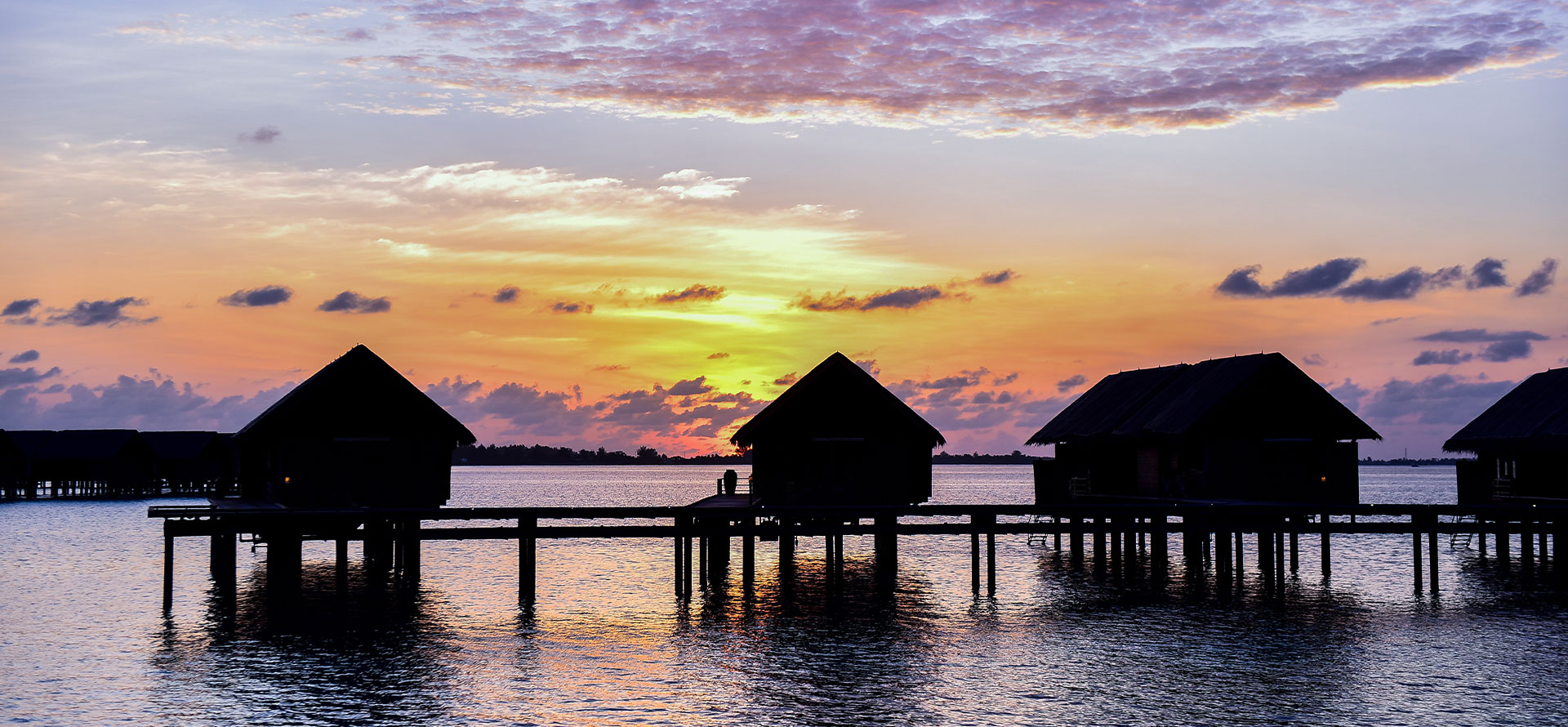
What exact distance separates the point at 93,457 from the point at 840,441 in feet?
285

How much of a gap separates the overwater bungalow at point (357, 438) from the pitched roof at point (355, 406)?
3cm

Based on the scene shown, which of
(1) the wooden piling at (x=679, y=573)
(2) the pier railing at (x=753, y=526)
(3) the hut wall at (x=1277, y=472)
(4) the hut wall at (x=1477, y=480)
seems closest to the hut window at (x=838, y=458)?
(2) the pier railing at (x=753, y=526)

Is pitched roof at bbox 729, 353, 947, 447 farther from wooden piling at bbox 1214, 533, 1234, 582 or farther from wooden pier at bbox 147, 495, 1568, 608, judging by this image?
wooden piling at bbox 1214, 533, 1234, 582

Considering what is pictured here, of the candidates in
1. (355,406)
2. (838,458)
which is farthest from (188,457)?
(838,458)

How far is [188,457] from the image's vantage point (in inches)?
4213

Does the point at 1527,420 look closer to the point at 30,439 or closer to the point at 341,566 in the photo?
the point at 341,566

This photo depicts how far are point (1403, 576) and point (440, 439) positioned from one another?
37087 mm

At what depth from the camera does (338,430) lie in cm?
3919

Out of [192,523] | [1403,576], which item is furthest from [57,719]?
[1403,576]

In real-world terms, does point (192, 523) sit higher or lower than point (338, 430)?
lower

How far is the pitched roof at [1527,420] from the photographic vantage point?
155 feet

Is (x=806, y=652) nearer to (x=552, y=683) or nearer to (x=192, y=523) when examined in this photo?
(x=552, y=683)

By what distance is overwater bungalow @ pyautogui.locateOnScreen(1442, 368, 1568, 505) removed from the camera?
1861 inches

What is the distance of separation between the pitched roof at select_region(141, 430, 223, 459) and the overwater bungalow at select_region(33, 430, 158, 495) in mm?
1127
